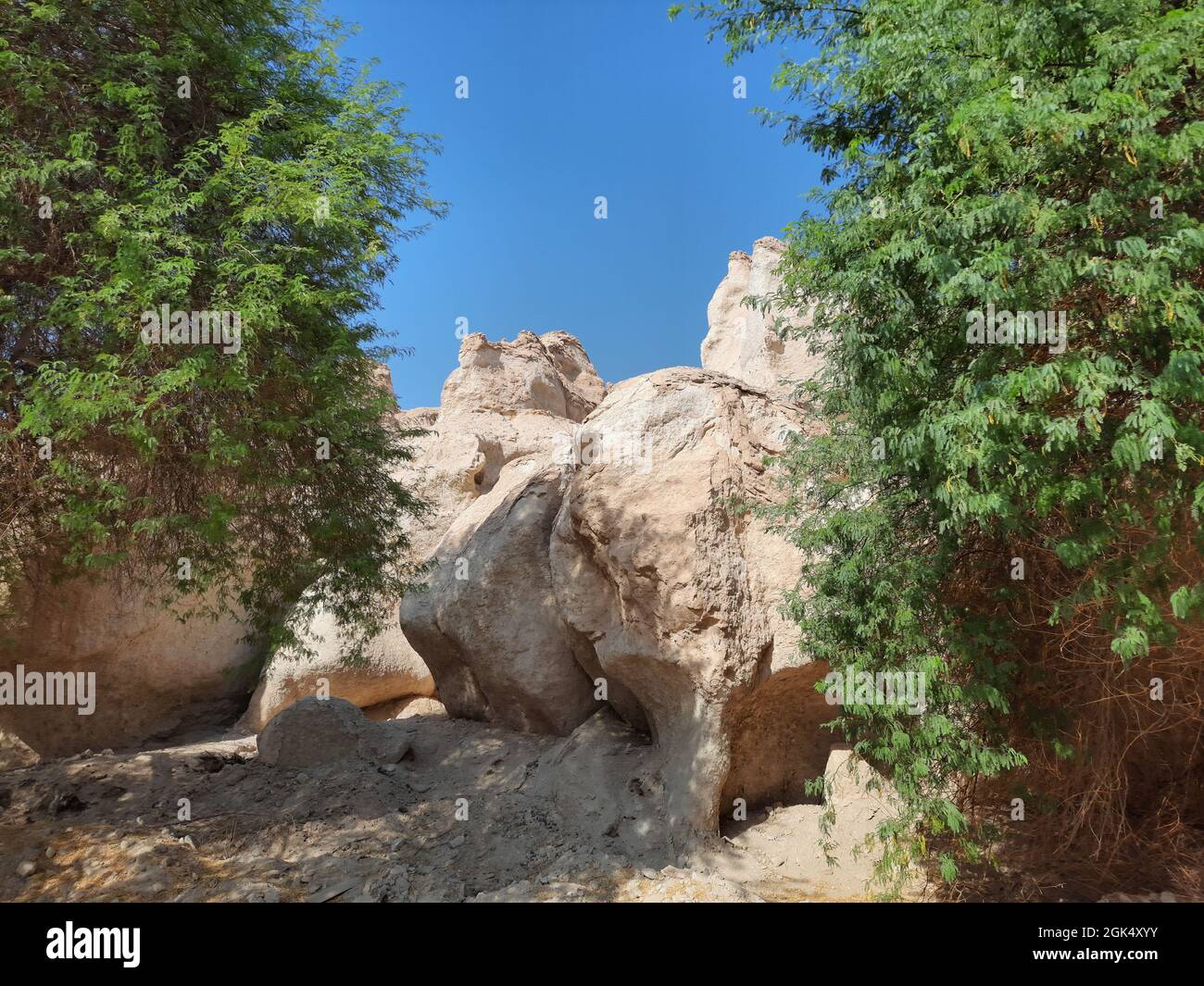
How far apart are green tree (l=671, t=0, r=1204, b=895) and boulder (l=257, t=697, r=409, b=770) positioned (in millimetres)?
6056

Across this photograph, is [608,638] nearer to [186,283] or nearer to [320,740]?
[320,740]

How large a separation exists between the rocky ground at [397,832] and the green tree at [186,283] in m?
2.26

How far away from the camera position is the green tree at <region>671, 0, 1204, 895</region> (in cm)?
476

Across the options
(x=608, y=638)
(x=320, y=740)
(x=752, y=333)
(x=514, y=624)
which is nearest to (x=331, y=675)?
(x=320, y=740)

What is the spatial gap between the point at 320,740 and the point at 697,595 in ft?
18.1

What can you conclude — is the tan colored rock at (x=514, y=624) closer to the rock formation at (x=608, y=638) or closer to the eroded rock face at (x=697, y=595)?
the rock formation at (x=608, y=638)

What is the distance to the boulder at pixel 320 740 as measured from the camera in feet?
33.6

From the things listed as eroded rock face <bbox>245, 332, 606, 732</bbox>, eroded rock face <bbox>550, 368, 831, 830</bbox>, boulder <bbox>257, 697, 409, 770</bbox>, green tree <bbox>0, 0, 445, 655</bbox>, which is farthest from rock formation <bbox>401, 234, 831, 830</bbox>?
green tree <bbox>0, 0, 445, 655</bbox>

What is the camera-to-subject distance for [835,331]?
21.6 ft

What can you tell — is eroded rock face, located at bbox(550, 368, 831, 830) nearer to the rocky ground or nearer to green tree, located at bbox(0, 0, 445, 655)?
the rocky ground

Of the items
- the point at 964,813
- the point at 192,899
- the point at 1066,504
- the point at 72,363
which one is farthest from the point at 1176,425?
the point at 72,363

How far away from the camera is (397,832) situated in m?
8.55

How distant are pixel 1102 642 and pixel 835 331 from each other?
325cm

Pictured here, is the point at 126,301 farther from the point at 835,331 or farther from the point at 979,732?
the point at 979,732
